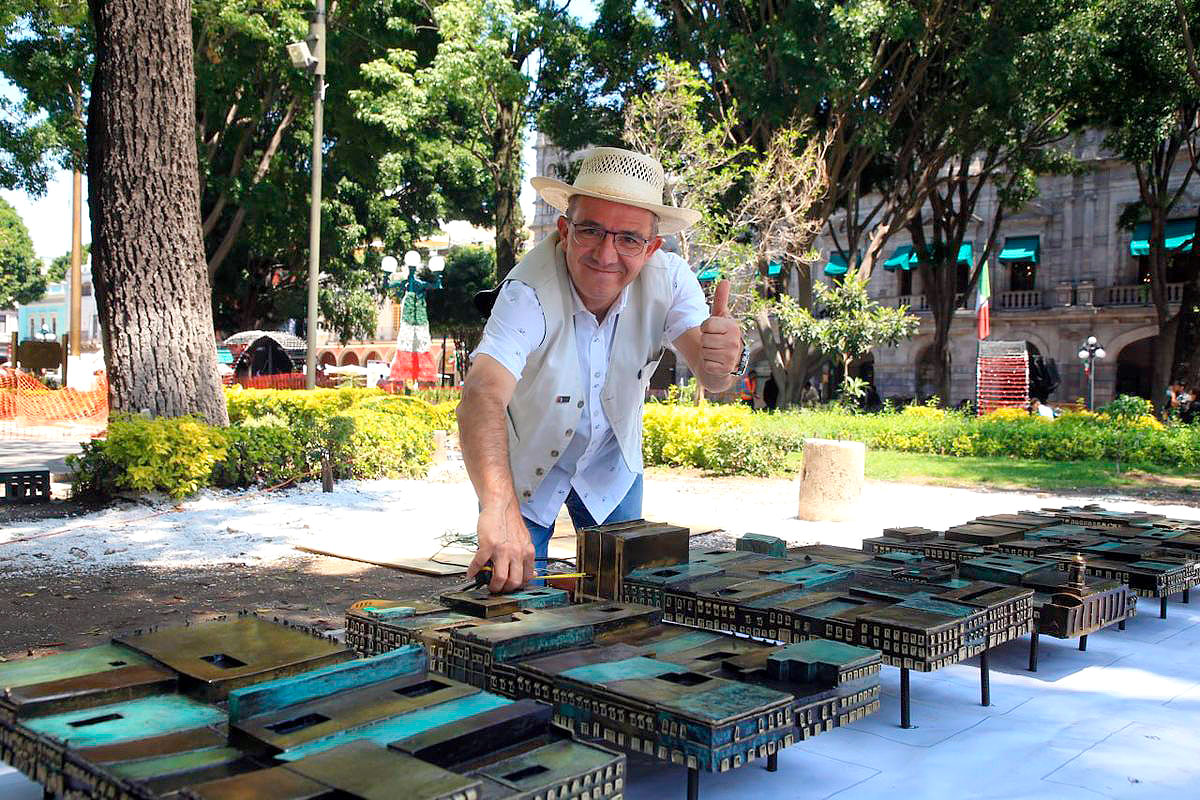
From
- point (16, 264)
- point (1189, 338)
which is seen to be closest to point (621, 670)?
point (1189, 338)

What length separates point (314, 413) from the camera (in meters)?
12.2

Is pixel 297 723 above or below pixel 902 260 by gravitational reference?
below

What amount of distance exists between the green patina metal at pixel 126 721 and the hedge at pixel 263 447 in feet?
24.0

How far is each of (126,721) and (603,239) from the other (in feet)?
6.66

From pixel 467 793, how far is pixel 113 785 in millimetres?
678

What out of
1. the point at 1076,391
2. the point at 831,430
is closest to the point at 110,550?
the point at 831,430

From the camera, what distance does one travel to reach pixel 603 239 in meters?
3.29

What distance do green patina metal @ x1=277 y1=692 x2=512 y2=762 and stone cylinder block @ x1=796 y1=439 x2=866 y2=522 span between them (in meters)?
7.69

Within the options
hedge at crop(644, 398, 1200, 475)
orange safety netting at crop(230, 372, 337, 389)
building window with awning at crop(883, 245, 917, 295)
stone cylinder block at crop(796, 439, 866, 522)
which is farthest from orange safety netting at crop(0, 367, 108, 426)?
building window with awning at crop(883, 245, 917, 295)

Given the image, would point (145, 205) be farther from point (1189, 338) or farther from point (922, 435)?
point (1189, 338)

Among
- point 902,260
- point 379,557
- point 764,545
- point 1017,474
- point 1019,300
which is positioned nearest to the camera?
point 764,545

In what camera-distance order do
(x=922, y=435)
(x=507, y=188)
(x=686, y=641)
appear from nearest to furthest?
(x=686, y=641) → (x=922, y=435) → (x=507, y=188)

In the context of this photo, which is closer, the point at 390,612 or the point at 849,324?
the point at 390,612

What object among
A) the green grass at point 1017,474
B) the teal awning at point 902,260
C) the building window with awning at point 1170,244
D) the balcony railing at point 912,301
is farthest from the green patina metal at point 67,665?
the balcony railing at point 912,301
